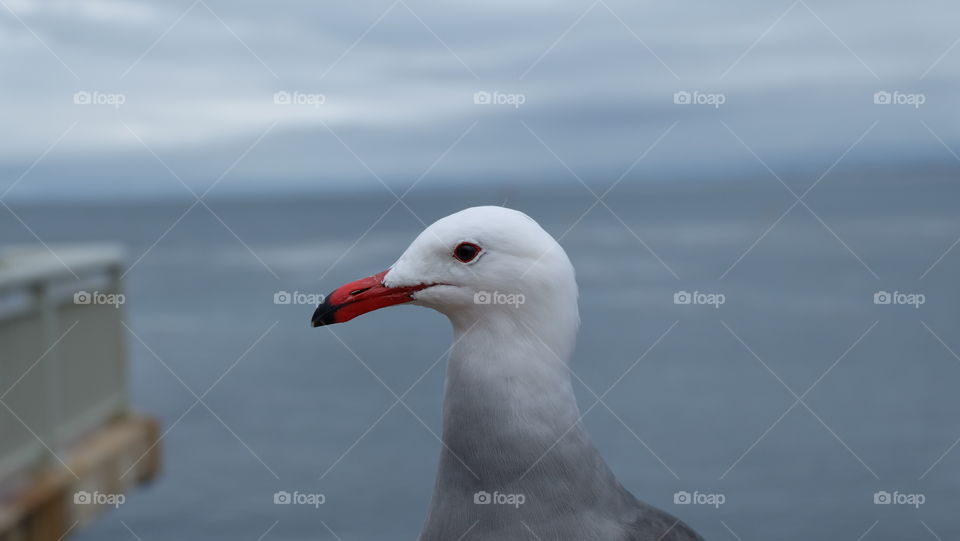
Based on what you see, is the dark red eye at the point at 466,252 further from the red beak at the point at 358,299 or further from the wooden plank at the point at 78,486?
the wooden plank at the point at 78,486

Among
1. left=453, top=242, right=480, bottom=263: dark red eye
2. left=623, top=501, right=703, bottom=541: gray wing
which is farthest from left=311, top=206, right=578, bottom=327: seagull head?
left=623, top=501, right=703, bottom=541: gray wing

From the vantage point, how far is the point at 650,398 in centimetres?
686

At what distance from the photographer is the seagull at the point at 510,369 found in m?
1.17

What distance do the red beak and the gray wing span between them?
437mm

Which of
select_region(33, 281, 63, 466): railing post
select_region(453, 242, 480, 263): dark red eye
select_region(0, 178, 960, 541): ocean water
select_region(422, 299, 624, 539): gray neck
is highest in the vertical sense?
select_region(0, 178, 960, 541): ocean water

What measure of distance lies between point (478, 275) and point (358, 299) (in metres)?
0.16

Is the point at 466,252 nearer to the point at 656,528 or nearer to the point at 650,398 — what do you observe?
the point at 656,528

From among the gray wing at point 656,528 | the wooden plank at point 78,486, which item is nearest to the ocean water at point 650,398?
the wooden plank at point 78,486

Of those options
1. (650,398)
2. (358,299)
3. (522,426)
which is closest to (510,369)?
(522,426)

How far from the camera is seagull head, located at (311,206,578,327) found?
45.9 inches

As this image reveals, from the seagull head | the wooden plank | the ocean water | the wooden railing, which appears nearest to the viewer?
the seagull head

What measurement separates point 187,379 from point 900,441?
567cm

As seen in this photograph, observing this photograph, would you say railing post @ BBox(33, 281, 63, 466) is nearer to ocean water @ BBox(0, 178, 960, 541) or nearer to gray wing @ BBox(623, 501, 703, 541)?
ocean water @ BBox(0, 178, 960, 541)

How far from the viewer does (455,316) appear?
1.22 m
